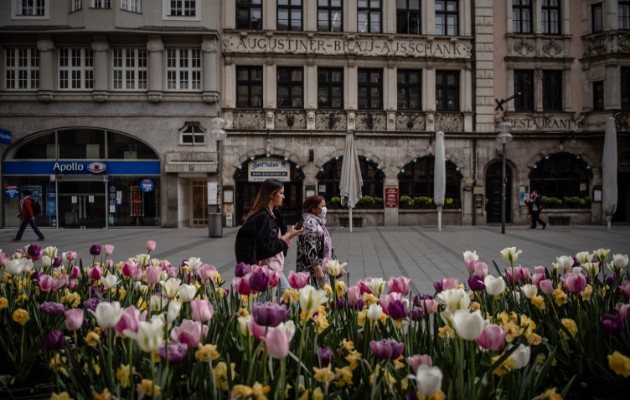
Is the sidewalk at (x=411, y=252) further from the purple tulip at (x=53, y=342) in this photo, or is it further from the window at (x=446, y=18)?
the window at (x=446, y=18)

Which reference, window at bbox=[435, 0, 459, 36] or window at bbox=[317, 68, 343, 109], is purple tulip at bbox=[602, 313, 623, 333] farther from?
window at bbox=[435, 0, 459, 36]

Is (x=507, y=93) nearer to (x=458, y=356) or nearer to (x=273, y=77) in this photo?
(x=273, y=77)

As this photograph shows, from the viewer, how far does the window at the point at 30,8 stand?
2342 cm

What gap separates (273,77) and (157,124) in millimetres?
6300

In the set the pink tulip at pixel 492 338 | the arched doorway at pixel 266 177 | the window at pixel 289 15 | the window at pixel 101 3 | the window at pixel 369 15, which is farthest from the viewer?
the window at pixel 369 15

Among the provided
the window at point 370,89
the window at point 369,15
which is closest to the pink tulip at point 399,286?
the window at point 370,89

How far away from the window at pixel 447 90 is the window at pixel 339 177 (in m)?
4.86

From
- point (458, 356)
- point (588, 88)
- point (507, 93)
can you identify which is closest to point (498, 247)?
point (458, 356)

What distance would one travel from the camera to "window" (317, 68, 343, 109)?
2469cm

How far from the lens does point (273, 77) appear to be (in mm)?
Answer: 24141

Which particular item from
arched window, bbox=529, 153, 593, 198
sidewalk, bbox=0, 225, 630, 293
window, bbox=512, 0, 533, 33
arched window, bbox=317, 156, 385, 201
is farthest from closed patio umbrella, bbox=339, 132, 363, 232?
window, bbox=512, 0, 533, 33

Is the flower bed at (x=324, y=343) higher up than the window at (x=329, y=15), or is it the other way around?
the window at (x=329, y=15)

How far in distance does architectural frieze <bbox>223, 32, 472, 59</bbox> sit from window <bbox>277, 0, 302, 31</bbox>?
0.76 metres

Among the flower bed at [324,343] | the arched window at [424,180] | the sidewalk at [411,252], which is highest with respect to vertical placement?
the arched window at [424,180]
